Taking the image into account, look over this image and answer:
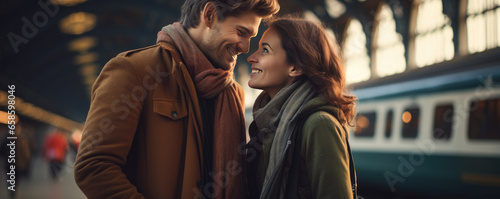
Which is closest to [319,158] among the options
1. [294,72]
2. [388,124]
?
[294,72]

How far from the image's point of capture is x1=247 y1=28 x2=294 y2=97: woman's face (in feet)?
7.47

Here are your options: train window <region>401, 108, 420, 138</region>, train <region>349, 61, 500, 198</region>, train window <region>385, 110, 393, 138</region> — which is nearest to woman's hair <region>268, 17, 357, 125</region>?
train <region>349, 61, 500, 198</region>

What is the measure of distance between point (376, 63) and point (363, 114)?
24.3ft

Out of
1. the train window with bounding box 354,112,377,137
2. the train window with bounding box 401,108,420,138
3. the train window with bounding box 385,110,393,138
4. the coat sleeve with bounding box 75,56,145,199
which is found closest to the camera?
the coat sleeve with bounding box 75,56,145,199

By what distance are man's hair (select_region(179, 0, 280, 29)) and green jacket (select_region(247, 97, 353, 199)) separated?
1.88 ft

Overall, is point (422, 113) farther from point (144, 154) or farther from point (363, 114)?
point (144, 154)

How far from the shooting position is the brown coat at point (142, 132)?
5.73 feet

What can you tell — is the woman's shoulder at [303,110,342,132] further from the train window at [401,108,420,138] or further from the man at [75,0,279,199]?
the train window at [401,108,420,138]

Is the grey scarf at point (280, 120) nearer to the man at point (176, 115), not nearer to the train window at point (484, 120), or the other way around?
the man at point (176, 115)

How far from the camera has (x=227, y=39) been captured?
2195 mm

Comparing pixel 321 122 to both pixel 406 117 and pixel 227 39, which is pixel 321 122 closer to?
pixel 227 39

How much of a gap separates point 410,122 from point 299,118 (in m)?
6.93

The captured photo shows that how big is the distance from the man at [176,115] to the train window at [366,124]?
26.5 ft

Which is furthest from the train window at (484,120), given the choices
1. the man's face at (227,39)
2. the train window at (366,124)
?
the man's face at (227,39)
